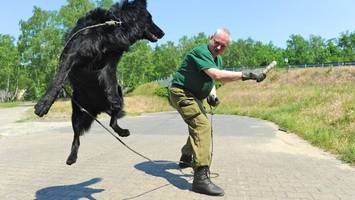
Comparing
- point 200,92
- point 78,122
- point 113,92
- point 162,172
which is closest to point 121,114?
point 113,92

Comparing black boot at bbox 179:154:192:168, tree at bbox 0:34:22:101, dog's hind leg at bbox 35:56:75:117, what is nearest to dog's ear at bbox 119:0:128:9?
dog's hind leg at bbox 35:56:75:117

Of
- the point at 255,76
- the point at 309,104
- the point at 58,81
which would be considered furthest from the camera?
the point at 309,104

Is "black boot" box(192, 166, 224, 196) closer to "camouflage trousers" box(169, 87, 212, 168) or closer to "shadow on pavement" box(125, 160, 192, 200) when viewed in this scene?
"camouflage trousers" box(169, 87, 212, 168)

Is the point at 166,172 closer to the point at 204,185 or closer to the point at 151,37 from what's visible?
the point at 204,185

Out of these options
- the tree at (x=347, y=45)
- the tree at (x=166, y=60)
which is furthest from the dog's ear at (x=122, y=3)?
the tree at (x=347, y=45)

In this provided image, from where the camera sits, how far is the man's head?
283 inches

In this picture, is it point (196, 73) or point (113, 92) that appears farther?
A: point (196, 73)

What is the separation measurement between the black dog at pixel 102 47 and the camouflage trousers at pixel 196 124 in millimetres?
2484

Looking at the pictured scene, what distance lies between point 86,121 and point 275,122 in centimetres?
1780

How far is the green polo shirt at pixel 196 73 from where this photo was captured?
721 centimetres

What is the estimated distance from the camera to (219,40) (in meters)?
7.19

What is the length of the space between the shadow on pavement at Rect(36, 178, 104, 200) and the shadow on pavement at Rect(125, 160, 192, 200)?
A: 2.50 ft

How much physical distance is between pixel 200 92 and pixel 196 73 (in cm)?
32

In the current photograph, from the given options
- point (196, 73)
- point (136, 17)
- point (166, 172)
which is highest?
point (136, 17)
